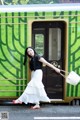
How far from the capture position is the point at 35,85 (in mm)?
9430

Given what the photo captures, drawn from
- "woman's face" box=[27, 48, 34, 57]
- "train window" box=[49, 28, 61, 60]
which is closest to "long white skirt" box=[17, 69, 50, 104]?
"woman's face" box=[27, 48, 34, 57]

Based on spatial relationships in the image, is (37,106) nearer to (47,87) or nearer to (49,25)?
(47,87)

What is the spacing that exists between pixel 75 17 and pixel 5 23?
67.6 inches

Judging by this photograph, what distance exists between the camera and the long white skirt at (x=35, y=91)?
9.41 metres

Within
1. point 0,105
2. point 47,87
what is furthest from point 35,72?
point 0,105

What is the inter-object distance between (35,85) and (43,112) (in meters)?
0.70

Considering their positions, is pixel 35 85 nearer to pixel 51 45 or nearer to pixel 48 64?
pixel 48 64

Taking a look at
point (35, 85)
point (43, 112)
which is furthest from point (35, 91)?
point (43, 112)

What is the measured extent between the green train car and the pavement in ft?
0.81

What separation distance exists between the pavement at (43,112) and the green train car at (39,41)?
248 millimetres

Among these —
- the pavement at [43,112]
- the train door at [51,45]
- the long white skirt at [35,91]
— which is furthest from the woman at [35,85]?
the train door at [51,45]

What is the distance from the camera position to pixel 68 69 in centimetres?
971

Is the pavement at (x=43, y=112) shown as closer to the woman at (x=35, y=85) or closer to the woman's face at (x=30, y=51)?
the woman at (x=35, y=85)

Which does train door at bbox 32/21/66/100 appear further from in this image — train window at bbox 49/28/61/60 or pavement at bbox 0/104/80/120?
pavement at bbox 0/104/80/120
